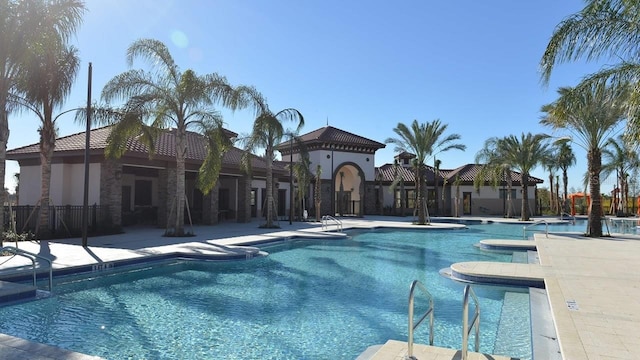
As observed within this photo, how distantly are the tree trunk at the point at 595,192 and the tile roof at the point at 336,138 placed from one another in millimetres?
21222

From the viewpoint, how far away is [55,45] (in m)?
13.5

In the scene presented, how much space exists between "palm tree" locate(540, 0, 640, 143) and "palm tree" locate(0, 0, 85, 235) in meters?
14.3

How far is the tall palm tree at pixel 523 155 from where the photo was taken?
32.2 metres

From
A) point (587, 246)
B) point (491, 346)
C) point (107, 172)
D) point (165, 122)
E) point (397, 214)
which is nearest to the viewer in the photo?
point (491, 346)

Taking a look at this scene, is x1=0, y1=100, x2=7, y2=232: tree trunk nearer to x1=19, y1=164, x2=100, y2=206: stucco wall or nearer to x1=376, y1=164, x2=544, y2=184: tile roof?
x1=19, y1=164, x2=100, y2=206: stucco wall

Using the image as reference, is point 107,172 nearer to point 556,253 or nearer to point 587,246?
point 556,253

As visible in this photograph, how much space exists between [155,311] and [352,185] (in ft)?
116

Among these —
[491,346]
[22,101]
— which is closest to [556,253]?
[491,346]

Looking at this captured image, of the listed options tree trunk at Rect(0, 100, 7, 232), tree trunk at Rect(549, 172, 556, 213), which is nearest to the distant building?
tree trunk at Rect(549, 172, 556, 213)

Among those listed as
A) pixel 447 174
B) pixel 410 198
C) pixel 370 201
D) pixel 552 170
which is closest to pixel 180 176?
pixel 370 201

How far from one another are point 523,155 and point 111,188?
92.0 feet

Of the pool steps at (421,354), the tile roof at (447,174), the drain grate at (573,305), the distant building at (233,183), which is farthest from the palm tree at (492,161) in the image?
the pool steps at (421,354)

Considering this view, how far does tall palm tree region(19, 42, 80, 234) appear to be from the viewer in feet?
49.6

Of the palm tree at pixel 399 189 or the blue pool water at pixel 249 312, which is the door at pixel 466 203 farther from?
the blue pool water at pixel 249 312
